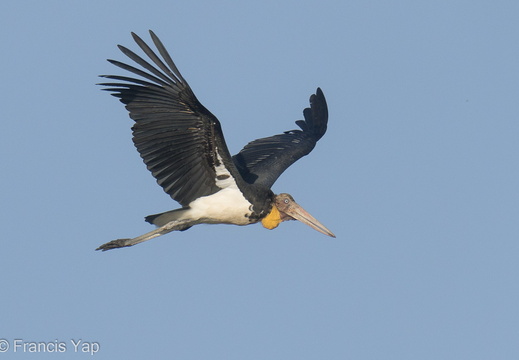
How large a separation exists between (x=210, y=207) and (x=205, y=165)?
0.82 metres

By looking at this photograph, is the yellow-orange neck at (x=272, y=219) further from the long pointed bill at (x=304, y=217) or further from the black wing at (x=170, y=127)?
the black wing at (x=170, y=127)

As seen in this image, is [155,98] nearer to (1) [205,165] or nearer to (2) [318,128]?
(1) [205,165]

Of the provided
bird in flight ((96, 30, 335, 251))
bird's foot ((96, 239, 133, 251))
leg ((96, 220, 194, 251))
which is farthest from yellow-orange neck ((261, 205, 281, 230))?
bird's foot ((96, 239, 133, 251))

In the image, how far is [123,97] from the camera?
55.9 feet

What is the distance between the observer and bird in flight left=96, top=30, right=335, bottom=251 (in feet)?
54.6

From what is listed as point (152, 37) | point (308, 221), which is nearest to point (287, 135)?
point (308, 221)

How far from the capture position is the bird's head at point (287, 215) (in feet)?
61.4

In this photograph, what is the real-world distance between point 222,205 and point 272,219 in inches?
49.2

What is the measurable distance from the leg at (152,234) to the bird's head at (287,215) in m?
1.51

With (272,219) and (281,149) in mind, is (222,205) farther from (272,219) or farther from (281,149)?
(281,149)

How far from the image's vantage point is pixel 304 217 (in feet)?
62.8

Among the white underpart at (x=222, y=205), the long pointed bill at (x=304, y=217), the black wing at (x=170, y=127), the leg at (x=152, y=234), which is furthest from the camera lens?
the long pointed bill at (x=304, y=217)

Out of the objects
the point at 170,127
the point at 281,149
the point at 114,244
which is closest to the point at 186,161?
the point at 170,127

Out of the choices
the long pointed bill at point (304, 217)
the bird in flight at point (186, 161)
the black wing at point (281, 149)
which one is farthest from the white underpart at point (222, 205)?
the black wing at point (281, 149)
